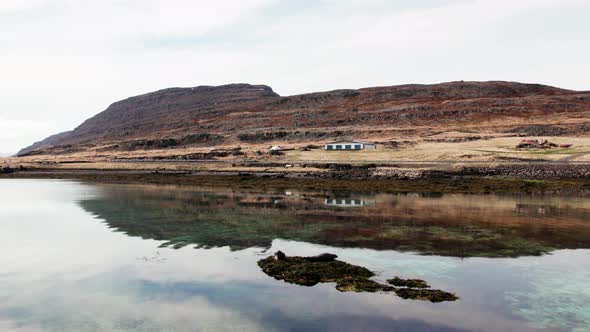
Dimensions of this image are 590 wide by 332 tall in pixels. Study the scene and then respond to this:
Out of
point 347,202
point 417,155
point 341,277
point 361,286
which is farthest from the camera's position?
point 417,155

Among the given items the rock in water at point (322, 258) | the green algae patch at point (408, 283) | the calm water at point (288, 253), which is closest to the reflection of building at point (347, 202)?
the calm water at point (288, 253)

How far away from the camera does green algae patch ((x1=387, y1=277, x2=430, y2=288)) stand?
57.3 feet

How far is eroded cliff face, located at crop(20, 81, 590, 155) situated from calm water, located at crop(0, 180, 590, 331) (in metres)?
75.2

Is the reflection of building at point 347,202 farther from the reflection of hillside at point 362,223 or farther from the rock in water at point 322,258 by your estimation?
the rock in water at point 322,258

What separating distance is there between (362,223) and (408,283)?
13.5 m

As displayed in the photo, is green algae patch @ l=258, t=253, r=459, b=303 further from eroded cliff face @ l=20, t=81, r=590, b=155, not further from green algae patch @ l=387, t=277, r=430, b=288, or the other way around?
eroded cliff face @ l=20, t=81, r=590, b=155

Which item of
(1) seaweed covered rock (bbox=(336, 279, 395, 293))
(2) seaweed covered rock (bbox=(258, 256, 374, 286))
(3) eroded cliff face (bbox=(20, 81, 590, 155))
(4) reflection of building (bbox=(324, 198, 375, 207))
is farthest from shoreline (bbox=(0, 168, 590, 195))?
(3) eroded cliff face (bbox=(20, 81, 590, 155))

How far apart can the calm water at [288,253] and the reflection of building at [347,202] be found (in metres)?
0.49

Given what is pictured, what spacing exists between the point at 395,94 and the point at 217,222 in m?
142

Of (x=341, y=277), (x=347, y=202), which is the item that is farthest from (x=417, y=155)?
(x=341, y=277)

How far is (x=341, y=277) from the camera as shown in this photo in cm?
1847

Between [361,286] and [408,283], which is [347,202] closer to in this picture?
[408,283]

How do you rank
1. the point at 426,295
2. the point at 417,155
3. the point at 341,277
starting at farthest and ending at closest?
the point at 417,155 < the point at 341,277 < the point at 426,295

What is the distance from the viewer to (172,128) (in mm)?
175625
